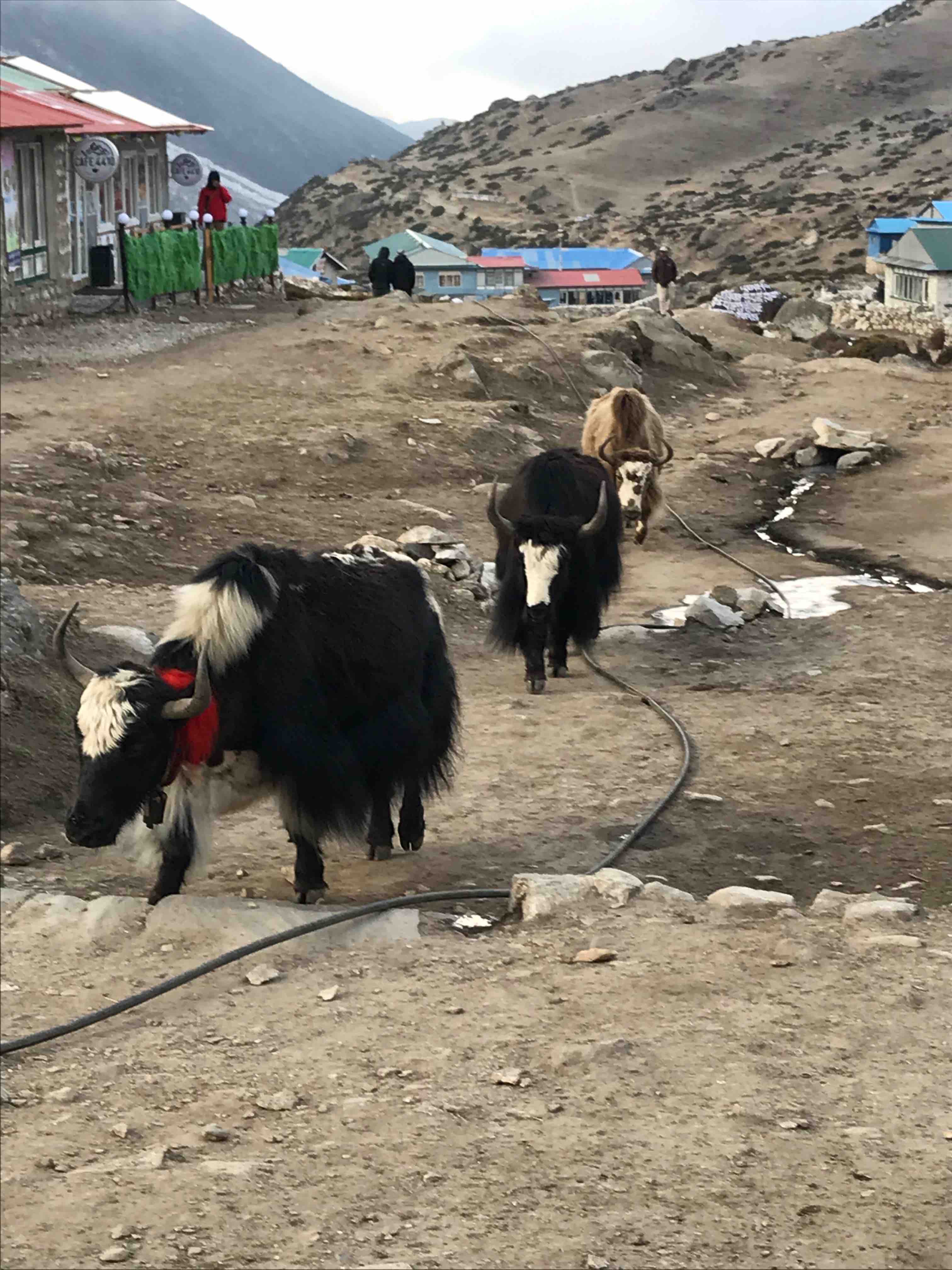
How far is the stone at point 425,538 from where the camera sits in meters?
10.5

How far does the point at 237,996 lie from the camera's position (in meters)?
4.48

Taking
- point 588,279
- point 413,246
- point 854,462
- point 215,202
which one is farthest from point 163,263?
point 413,246

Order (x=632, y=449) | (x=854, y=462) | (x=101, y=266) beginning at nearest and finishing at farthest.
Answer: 1. (x=632, y=449)
2. (x=854, y=462)
3. (x=101, y=266)

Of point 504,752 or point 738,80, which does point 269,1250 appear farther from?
point 738,80

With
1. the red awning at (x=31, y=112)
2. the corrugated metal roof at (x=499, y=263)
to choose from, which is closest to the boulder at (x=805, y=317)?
the red awning at (x=31, y=112)

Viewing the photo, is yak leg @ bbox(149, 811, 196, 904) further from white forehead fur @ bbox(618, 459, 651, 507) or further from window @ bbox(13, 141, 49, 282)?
window @ bbox(13, 141, 49, 282)

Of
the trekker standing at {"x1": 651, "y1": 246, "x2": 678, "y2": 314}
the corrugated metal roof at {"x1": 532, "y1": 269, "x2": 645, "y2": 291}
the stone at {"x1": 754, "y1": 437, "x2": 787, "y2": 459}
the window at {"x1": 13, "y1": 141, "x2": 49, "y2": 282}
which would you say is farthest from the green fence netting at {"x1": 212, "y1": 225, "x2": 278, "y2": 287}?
the corrugated metal roof at {"x1": 532, "y1": 269, "x2": 645, "y2": 291}

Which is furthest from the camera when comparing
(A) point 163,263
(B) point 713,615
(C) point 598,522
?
(A) point 163,263

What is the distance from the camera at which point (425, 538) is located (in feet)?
34.7

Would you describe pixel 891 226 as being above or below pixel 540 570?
above

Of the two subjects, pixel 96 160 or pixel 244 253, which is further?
pixel 244 253

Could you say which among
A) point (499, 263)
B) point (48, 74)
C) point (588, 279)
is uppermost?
point (48, 74)

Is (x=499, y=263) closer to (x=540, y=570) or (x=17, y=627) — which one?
(x=540, y=570)

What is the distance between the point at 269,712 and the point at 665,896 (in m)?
1.34
